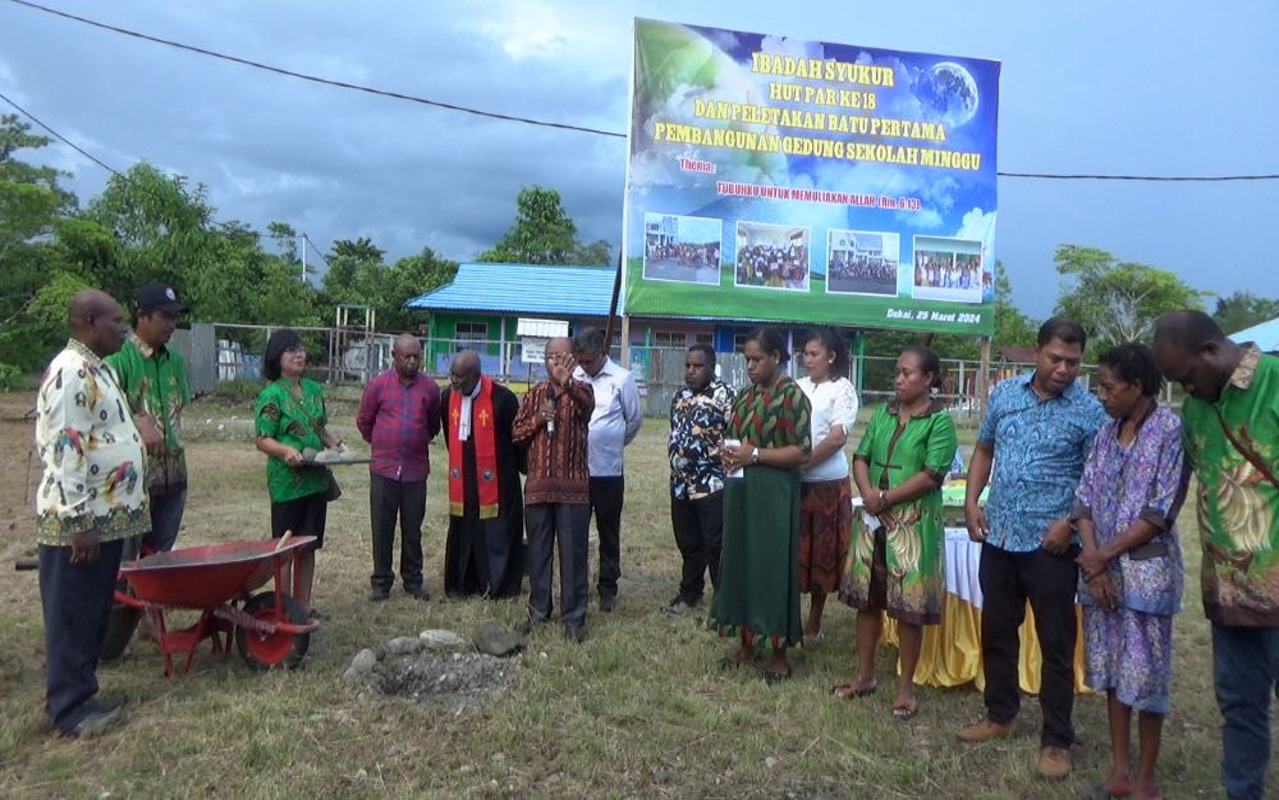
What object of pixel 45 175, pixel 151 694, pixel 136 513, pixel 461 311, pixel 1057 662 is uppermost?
pixel 45 175

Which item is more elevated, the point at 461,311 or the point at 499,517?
the point at 461,311

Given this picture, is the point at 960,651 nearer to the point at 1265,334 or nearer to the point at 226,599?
the point at 226,599

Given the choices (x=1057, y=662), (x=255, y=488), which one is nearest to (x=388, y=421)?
(x=1057, y=662)

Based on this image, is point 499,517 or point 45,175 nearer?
point 499,517

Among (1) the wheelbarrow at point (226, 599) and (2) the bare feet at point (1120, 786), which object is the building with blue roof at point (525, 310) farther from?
(2) the bare feet at point (1120, 786)

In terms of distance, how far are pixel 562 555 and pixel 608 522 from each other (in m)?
0.72

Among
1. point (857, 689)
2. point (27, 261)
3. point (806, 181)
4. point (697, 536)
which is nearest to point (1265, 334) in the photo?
point (806, 181)

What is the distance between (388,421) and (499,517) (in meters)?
0.97

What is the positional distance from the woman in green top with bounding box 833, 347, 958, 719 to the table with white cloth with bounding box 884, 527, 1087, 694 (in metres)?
0.45

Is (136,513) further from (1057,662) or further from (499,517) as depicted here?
(1057,662)

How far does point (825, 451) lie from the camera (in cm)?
510

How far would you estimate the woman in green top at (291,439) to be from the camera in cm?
546

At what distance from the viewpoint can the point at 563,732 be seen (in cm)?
409

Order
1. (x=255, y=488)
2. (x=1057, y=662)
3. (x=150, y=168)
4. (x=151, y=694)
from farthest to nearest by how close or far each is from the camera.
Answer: (x=150, y=168) < (x=255, y=488) < (x=151, y=694) < (x=1057, y=662)
